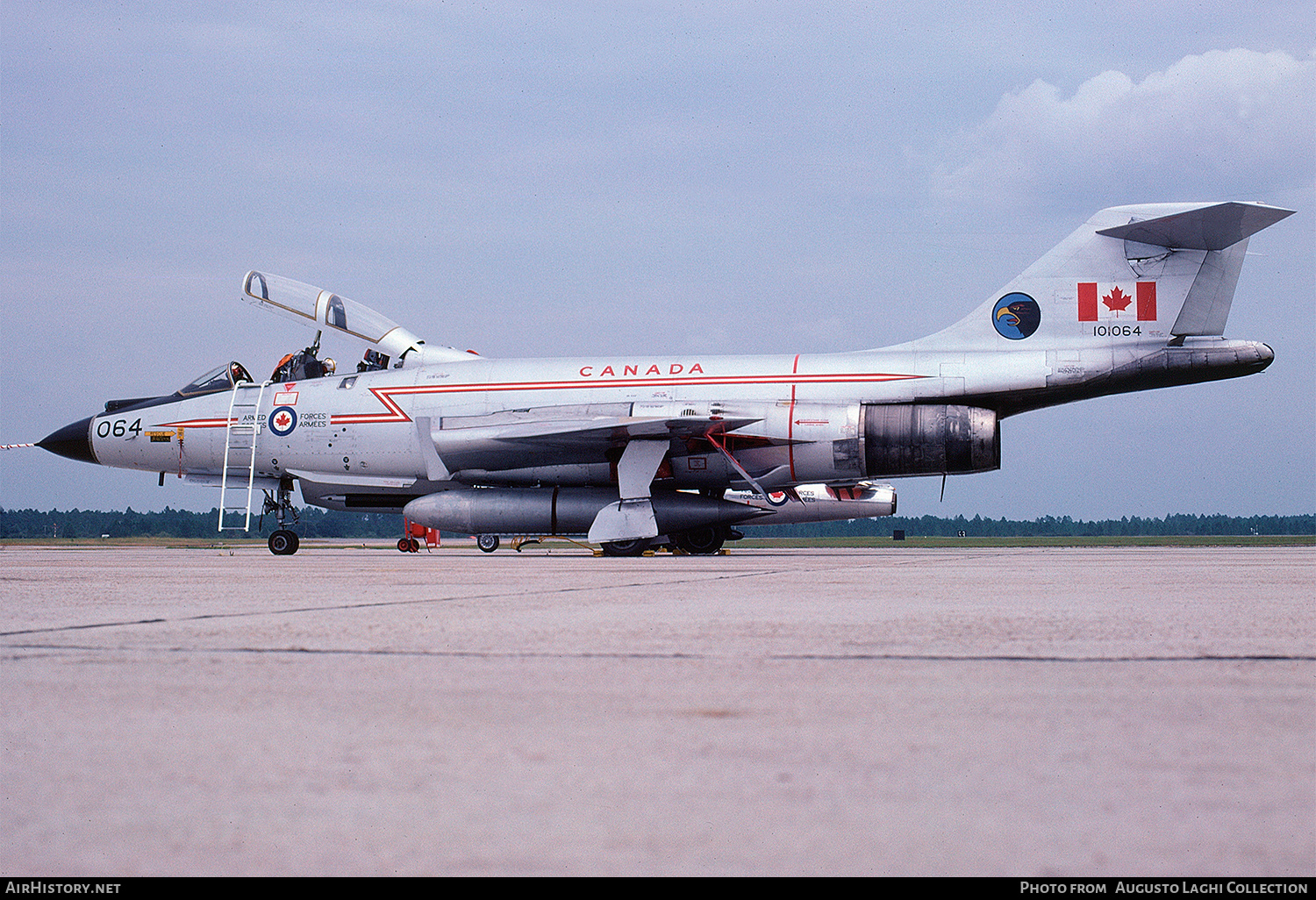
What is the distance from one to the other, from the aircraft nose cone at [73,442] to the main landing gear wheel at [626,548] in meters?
8.89

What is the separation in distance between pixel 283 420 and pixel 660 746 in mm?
16623

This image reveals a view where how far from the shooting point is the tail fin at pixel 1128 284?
15508 mm

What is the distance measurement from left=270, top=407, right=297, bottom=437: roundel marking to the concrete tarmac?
12.8 metres

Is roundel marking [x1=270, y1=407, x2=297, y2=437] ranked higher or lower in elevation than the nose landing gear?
higher

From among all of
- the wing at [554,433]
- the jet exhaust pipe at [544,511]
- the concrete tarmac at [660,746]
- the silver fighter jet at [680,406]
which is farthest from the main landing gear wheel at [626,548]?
the concrete tarmac at [660,746]

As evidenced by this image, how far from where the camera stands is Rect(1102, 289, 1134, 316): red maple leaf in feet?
52.1

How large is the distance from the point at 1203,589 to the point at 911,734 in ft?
19.8

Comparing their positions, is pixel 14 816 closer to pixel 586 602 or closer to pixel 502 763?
pixel 502 763

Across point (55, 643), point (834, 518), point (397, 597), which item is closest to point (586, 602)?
point (397, 597)

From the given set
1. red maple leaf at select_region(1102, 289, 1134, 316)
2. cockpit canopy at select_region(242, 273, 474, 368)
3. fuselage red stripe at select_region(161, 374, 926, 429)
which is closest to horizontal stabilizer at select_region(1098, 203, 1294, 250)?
red maple leaf at select_region(1102, 289, 1134, 316)

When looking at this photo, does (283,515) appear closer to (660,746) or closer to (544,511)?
(544,511)

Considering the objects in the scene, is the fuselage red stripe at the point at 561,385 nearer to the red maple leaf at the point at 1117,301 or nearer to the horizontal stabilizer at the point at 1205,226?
the red maple leaf at the point at 1117,301

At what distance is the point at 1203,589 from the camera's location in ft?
25.8

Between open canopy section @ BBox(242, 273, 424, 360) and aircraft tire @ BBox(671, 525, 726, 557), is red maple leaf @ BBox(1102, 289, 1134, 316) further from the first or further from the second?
open canopy section @ BBox(242, 273, 424, 360)
